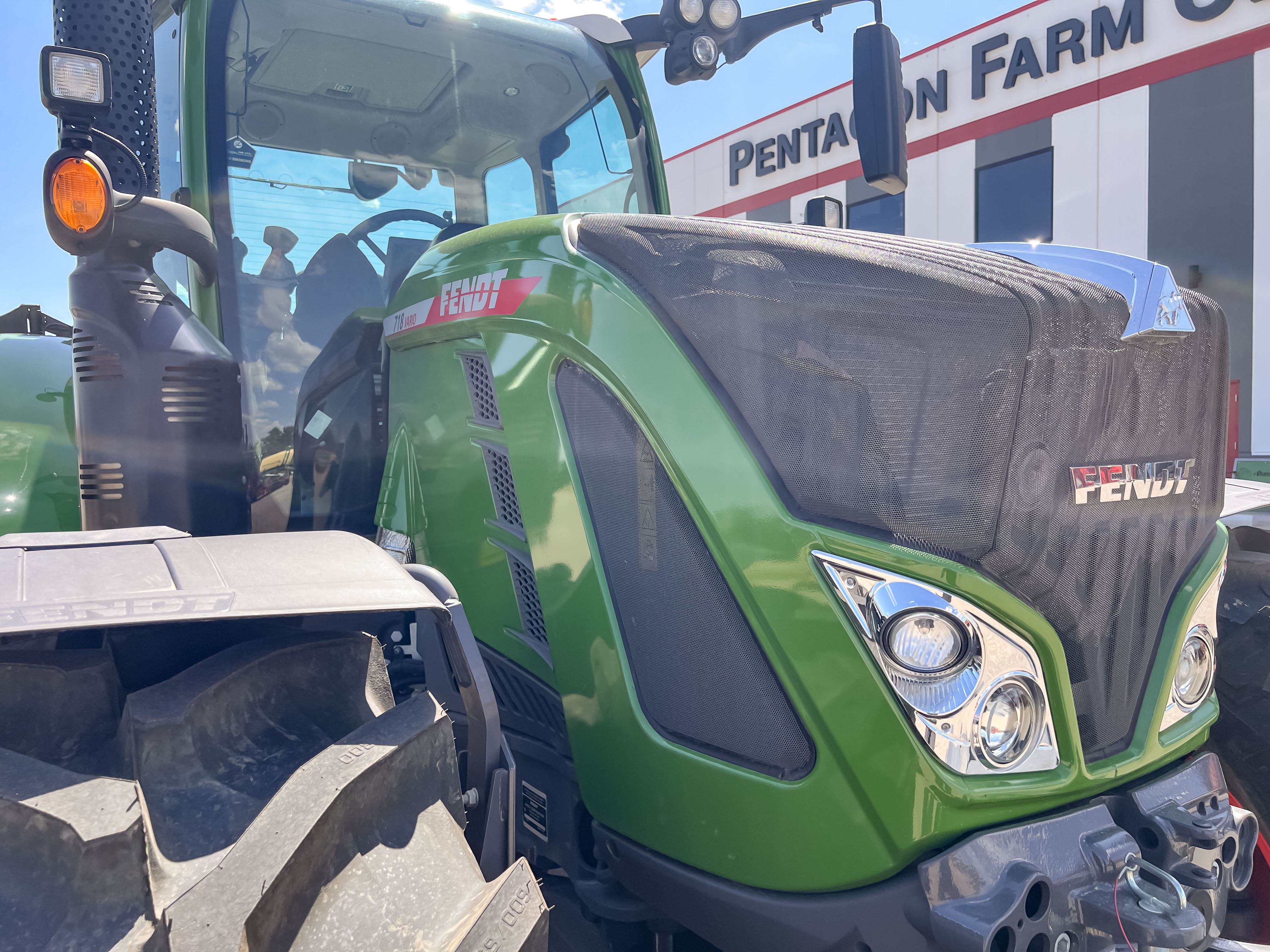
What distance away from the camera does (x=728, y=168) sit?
52.8ft

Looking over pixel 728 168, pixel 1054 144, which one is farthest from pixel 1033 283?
pixel 728 168

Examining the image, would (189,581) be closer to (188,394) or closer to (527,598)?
(527,598)

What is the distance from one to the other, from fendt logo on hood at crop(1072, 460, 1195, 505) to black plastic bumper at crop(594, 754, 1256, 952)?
1.56 ft

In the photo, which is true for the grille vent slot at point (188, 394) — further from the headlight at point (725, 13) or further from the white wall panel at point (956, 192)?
the white wall panel at point (956, 192)

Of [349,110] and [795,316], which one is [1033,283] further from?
[349,110]

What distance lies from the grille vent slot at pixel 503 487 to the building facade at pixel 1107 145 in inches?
333

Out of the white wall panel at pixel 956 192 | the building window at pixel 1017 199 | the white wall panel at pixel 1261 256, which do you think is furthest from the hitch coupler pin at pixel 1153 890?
the white wall panel at pixel 956 192

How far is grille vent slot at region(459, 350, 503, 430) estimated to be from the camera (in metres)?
1.91

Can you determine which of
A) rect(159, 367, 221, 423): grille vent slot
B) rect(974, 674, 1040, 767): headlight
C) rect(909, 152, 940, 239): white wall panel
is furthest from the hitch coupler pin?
rect(909, 152, 940, 239): white wall panel

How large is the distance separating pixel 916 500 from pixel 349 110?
2.03m

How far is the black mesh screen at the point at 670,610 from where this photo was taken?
1497 millimetres

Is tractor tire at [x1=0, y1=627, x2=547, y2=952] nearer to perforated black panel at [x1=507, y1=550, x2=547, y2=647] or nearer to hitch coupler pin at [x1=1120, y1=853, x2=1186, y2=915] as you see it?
perforated black panel at [x1=507, y1=550, x2=547, y2=647]

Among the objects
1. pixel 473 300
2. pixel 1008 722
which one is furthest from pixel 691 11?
pixel 1008 722

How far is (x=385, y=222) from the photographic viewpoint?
8.73 feet
